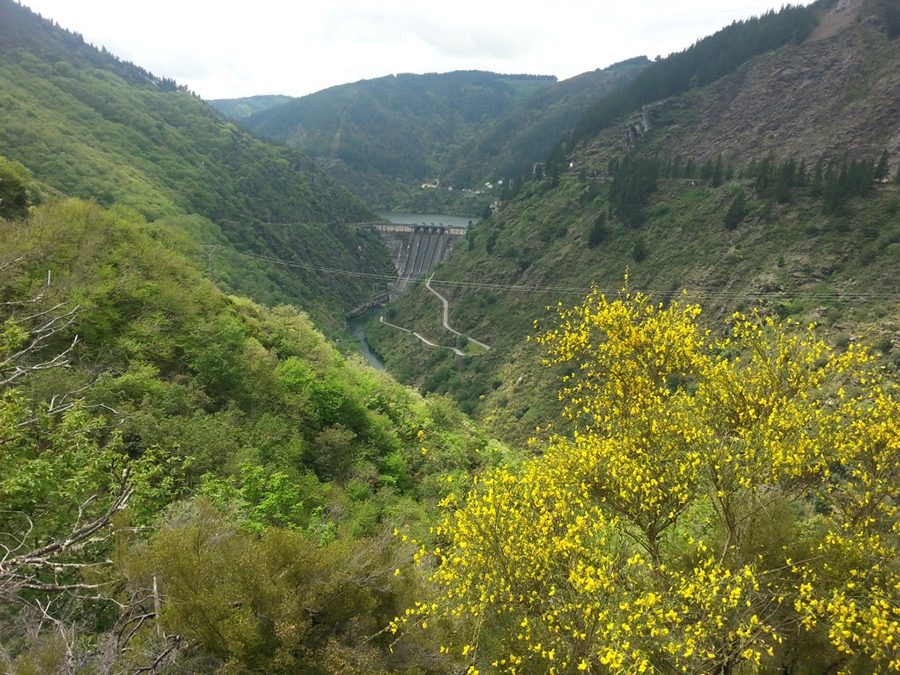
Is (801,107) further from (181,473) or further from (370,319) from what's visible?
(181,473)

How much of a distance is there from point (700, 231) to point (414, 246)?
3231 inches

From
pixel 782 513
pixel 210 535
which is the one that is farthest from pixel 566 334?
pixel 210 535

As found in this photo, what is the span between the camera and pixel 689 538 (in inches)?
399

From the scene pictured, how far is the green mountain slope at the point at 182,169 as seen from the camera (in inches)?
2712

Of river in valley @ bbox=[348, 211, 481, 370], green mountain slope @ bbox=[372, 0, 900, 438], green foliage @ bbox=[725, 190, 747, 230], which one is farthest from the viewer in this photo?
river in valley @ bbox=[348, 211, 481, 370]

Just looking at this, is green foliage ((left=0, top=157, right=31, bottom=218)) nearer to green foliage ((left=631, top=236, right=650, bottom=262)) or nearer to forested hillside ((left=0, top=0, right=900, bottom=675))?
forested hillside ((left=0, top=0, right=900, bottom=675))

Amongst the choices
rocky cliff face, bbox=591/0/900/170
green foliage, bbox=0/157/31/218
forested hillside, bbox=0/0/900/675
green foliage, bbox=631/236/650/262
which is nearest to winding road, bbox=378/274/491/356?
forested hillside, bbox=0/0/900/675

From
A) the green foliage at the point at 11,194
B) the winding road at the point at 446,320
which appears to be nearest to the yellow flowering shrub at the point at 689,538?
the green foliage at the point at 11,194

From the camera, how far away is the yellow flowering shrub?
21.3 feet

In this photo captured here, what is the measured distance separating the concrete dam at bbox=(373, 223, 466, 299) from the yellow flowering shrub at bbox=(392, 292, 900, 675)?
10684 centimetres

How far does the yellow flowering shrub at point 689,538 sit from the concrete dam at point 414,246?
106841 millimetres

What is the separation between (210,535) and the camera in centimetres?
841

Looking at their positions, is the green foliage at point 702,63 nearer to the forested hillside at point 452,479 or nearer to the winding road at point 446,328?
the winding road at point 446,328

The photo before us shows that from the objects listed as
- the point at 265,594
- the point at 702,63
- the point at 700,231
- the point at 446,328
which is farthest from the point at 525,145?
the point at 265,594
